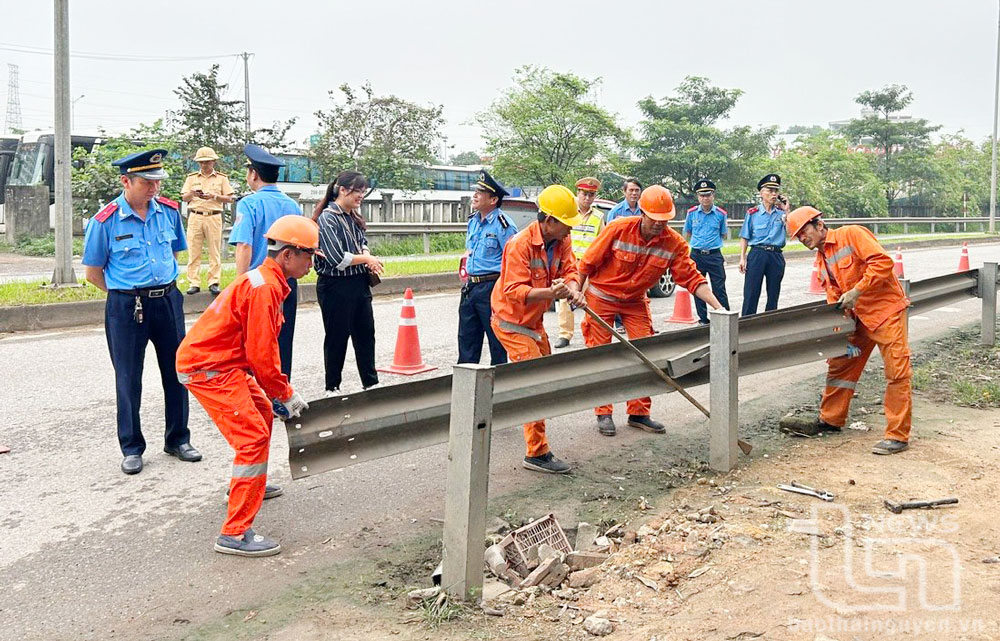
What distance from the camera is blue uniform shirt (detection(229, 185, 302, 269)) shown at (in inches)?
241

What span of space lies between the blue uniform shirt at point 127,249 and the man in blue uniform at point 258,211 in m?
0.58

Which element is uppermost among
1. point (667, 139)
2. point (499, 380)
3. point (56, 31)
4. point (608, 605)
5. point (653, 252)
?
point (667, 139)

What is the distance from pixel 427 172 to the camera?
3644 centimetres

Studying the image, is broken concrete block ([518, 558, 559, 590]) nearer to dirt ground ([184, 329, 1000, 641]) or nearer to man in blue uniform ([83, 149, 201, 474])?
dirt ground ([184, 329, 1000, 641])

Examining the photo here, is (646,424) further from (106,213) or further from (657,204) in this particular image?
(106,213)

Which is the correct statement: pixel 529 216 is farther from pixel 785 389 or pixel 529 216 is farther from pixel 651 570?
pixel 651 570

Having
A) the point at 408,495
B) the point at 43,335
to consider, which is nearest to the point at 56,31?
the point at 43,335

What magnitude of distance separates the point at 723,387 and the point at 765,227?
5312 millimetres

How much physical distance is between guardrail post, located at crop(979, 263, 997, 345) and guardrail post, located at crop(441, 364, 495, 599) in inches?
287

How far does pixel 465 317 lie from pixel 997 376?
16.0 feet

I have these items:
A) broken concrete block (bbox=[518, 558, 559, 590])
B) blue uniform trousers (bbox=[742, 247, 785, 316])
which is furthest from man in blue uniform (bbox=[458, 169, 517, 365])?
blue uniform trousers (bbox=[742, 247, 785, 316])

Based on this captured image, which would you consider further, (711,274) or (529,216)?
(529,216)

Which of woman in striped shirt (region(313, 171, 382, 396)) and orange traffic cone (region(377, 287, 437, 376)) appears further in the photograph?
orange traffic cone (region(377, 287, 437, 376))

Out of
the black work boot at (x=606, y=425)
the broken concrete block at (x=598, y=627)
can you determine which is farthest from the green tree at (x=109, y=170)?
the broken concrete block at (x=598, y=627)
